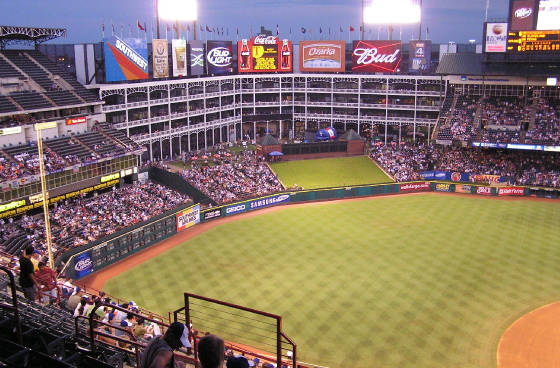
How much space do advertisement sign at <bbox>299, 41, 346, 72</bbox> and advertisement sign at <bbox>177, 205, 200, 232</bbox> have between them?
40.2m

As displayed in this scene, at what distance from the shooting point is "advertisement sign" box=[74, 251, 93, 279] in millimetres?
31859

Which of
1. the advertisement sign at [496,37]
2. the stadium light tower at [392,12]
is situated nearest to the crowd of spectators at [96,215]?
the advertisement sign at [496,37]

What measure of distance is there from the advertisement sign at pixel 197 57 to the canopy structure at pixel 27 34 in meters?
20.0

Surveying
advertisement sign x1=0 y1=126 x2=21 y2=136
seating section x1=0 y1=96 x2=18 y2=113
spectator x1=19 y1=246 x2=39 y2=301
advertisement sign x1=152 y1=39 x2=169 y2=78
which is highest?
advertisement sign x1=152 y1=39 x2=169 y2=78

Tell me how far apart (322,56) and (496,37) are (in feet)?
86.7

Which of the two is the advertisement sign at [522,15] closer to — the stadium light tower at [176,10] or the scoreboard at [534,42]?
the scoreboard at [534,42]

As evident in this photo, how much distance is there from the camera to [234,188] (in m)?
51.6

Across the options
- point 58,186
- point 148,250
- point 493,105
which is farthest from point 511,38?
point 58,186

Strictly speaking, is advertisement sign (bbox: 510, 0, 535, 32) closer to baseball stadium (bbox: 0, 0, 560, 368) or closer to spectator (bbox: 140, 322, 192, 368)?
baseball stadium (bbox: 0, 0, 560, 368)

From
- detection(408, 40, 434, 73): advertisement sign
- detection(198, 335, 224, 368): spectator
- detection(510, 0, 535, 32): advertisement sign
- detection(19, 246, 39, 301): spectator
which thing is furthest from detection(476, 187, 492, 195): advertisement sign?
detection(198, 335, 224, 368): spectator

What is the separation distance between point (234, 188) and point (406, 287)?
24698 millimetres

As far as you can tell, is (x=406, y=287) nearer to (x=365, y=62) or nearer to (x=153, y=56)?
(x=153, y=56)

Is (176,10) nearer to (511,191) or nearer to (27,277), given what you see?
(511,191)

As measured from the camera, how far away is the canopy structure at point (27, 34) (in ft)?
152
